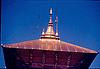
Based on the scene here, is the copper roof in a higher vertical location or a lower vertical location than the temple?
higher

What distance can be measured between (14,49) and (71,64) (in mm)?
1774

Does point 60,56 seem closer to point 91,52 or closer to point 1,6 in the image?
point 91,52

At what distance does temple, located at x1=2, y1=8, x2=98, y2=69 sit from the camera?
8805 millimetres

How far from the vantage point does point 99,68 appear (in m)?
13.4

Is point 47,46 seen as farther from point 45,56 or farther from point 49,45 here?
point 45,56

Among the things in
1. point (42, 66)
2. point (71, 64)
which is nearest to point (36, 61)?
point (42, 66)

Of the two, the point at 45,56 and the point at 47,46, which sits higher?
the point at 47,46

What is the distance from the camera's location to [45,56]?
Result: 8805 millimetres

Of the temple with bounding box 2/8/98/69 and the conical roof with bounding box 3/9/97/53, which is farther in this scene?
the conical roof with bounding box 3/9/97/53

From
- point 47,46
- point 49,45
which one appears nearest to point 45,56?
point 47,46

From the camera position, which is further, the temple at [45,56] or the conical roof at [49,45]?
the conical roof at [49,45]

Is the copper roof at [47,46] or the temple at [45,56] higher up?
the copper roof at [47,46]

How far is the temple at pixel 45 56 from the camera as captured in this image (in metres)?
8.80

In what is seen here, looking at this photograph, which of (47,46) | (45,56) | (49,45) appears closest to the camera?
(45,56)
